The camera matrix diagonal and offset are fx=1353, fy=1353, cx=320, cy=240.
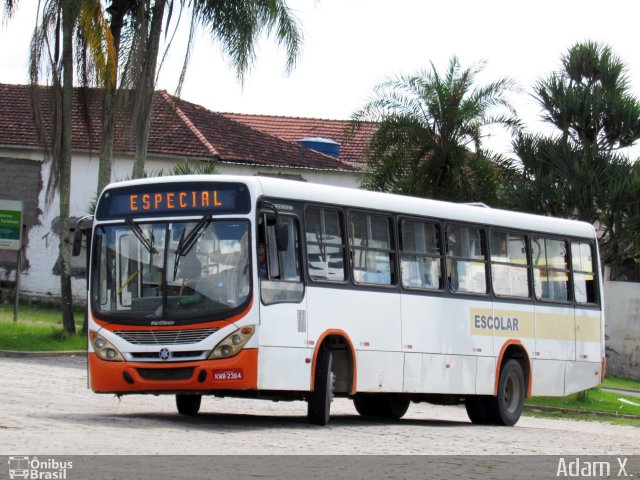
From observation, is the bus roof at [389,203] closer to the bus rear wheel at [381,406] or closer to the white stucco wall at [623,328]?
the bus rear wheel at [381,406]

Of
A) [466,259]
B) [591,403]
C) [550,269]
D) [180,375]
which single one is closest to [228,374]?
[180,375]

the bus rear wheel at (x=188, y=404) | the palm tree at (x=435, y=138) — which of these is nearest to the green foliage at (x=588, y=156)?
the palm tree at (x=435, y=138)

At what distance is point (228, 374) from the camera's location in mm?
14805

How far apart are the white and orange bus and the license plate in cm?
1

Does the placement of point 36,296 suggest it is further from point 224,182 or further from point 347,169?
point 224,182

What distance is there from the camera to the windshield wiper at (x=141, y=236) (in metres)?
15.4

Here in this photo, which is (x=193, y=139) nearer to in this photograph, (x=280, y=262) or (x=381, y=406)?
(x=381, y=406)

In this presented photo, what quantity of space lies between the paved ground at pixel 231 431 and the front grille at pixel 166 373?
53 centimetres

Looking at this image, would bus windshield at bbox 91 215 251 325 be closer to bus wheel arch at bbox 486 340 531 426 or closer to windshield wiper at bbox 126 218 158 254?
windshield wiper at bbox 126 218 158 254
